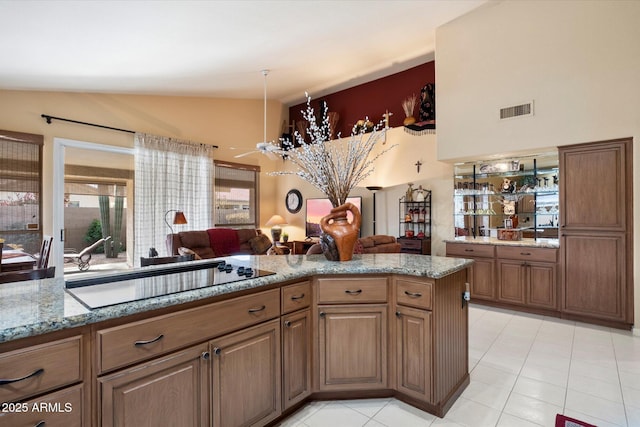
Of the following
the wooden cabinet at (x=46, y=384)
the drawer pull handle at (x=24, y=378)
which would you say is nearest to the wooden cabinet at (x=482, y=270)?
the wooden cabinet at (x=46, y=384)

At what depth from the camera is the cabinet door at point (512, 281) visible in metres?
4.13

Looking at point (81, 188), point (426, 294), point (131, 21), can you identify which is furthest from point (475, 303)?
point (81, 188)

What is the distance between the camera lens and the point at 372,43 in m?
5.03

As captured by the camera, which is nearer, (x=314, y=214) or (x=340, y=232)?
(x=340, y=232)

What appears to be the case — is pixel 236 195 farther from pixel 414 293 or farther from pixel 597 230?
pixel 597 230

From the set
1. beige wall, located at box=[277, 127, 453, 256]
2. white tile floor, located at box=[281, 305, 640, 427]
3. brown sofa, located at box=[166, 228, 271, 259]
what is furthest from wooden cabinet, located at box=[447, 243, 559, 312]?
brown sofa, located at box=[166, 228, 271, 259]

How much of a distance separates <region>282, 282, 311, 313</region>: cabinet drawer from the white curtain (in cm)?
464

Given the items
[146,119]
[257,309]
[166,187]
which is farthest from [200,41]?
[257,309]

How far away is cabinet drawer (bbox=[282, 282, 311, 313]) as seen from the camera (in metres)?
1.85

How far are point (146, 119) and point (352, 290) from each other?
18.0 feet

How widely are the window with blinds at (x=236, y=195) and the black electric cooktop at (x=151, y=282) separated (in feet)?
16.6

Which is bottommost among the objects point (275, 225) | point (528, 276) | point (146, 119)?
point (528, 276)

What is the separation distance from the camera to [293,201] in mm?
7863

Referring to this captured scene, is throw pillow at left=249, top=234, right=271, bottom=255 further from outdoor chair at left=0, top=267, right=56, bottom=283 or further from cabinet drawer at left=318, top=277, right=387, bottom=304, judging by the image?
cabinet drawer at left=318, top=277, right=387, bottom=304
